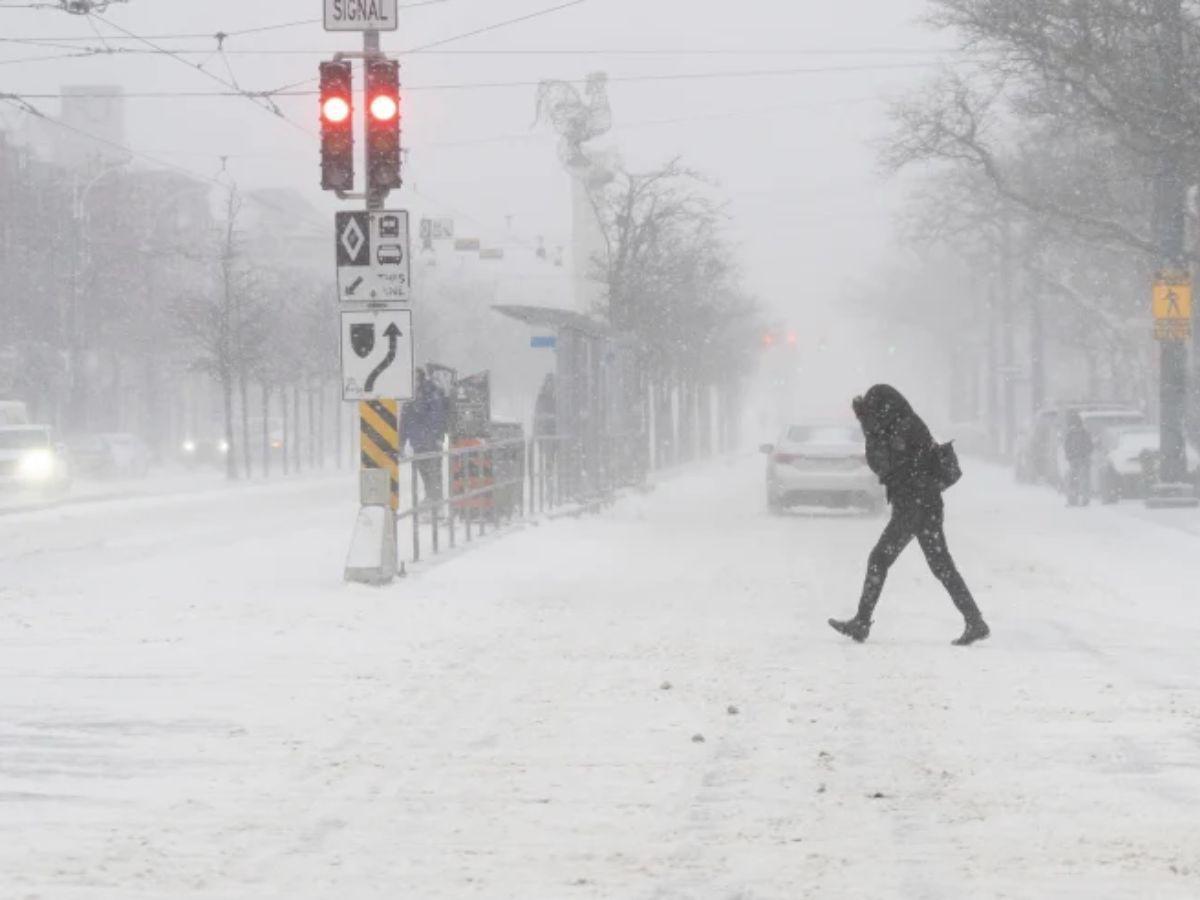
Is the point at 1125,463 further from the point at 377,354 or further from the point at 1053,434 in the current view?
the point at 377,354

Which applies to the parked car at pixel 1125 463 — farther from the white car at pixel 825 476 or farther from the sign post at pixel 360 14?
the sign post at pixel 360 14

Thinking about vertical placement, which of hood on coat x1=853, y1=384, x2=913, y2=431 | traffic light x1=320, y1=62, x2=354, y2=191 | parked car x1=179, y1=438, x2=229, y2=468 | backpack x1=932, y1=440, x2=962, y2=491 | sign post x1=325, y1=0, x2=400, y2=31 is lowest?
parked car x1=179, y1=438, x2=229, y2=468

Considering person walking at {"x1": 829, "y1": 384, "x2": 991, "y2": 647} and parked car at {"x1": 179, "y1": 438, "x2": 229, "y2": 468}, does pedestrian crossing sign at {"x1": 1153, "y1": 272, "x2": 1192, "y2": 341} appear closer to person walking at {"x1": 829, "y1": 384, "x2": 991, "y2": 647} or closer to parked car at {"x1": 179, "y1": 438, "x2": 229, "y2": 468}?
person walking at {"x1": 829, "y1": 384, "x2": 991, "y2": 647}

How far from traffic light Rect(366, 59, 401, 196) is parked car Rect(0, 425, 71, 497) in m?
32.1

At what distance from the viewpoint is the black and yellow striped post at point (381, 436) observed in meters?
17.7

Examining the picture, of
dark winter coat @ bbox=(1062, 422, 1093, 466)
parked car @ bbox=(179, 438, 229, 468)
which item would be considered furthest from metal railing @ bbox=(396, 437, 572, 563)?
parked car @ bbox=(179, 438, 229, 468)

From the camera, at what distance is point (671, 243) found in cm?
5753

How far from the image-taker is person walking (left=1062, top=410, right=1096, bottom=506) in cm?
3481

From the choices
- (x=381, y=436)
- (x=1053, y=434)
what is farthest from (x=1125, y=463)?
(x=381, y=436)

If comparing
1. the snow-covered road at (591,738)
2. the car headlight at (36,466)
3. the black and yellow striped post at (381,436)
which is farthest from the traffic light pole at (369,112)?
the car headlight at (36,466)

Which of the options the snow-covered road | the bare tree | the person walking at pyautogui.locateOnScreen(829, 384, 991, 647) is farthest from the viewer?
the bare tree

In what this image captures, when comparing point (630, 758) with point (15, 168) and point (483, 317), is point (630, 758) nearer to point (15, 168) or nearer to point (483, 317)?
point (15, 168)

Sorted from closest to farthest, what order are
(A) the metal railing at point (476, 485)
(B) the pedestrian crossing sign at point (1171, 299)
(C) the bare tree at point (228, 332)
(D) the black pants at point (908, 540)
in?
(D) the black pants at point (908, 540)
(A) the metal railing at point (476, 485)
(B) the pedestrian crossing sign at point (1171, 299)
(C) the bare tree at point (228, 332)

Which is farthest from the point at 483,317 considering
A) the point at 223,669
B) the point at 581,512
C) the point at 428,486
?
the point at 223,669
